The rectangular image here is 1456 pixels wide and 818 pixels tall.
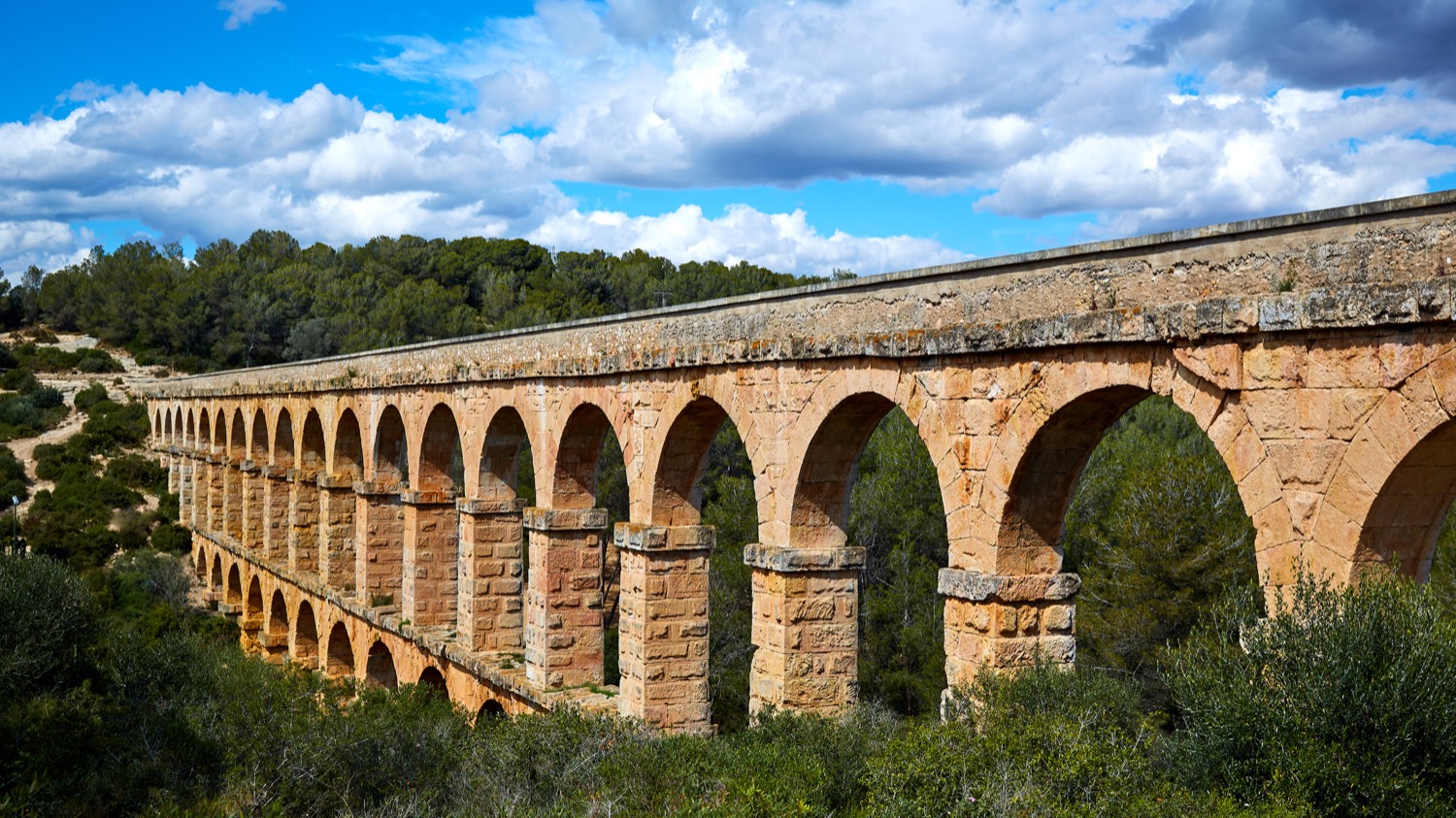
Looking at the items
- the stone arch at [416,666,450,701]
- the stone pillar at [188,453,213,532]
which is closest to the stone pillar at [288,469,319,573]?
the stone arch at [416,666,450,701]

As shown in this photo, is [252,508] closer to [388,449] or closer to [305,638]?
[305,638]

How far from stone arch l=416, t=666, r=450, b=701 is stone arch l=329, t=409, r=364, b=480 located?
5.13m

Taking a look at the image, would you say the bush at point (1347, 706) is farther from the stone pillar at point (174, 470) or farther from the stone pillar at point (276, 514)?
the stone pillar at point (174, 470)

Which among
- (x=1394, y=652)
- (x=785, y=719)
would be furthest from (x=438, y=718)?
(x=1394, y=652)

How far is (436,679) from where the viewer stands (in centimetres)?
1703

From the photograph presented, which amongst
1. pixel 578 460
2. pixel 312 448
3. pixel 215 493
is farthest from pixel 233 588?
pixel 578 460

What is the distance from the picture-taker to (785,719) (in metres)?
8.94

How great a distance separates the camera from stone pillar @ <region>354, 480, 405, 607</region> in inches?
766

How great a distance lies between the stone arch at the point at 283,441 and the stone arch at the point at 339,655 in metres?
5.52

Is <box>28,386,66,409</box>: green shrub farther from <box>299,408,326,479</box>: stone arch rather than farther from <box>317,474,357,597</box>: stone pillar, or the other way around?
<box>317,474,357,597</box>: stone pillar

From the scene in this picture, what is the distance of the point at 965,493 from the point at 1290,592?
2.39 meters

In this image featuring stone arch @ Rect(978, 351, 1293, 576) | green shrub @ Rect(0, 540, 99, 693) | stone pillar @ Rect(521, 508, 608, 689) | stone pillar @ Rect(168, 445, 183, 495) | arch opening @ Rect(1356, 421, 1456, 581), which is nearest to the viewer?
arch opening @ Rect(1356, 421, 1456, 581)

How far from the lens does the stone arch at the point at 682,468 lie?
1155 centimetres

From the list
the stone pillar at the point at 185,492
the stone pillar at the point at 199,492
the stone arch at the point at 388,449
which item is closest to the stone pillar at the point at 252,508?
the stone pillar at the point at 199,492
